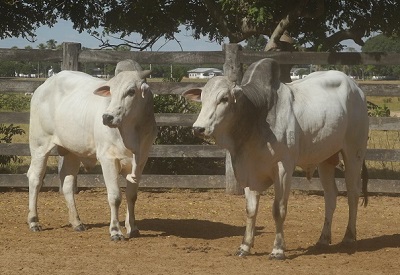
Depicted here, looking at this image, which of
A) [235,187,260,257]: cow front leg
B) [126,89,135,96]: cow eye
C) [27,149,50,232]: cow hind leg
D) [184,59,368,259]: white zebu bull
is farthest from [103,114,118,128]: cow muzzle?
[27,149,50,232]: cow hind leg

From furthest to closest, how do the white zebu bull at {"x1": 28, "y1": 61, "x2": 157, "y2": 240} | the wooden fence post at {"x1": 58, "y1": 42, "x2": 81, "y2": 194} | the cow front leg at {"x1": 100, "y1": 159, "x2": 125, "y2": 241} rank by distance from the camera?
the wooden fence post at {"x1": 58, "y1": 42, "x2": 81, "y2": 194}, the cow front leg at {"x1": 100, "y1": 159, "x2": 125, "y2": 241}, the white zebu bull at {"x1": 28, "y1": 61, "x2": 157, "y2": 240}

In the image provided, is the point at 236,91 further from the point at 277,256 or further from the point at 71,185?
the point at 71,185

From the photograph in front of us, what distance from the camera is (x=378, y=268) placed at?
8.52 m

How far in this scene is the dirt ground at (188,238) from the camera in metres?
8.52

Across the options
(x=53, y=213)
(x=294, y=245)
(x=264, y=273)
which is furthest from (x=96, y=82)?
(x=264, y=273)

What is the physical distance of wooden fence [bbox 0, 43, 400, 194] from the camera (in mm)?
13672

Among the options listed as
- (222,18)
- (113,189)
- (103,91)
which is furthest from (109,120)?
(222,18)

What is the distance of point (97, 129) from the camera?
33.4 feet

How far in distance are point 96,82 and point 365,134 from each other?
3.12 metres

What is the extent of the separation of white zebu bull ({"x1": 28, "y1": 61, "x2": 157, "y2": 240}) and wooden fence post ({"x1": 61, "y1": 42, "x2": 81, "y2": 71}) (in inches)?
103

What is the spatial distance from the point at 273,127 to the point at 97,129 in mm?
2147

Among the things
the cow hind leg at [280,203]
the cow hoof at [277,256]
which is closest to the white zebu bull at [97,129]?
the cow hind leg at [280,203]

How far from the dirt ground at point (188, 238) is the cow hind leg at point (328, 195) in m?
0.15

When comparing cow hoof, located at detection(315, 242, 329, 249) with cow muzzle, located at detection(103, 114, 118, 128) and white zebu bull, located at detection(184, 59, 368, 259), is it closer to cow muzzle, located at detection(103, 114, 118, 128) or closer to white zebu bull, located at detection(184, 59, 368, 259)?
white zebu bull, located at detection(184, 59, 368, 259)
